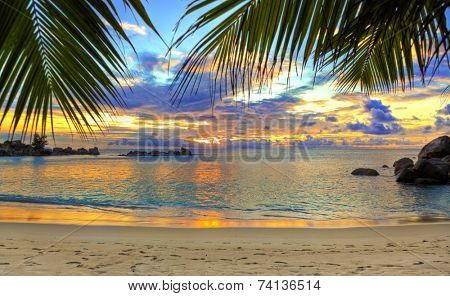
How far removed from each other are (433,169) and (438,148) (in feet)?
16.7

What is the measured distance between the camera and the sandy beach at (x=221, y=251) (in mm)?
5348

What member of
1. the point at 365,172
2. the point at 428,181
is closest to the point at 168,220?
the point at 428,181

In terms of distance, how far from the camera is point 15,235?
Result: 8.02m

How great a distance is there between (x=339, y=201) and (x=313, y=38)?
1745cm

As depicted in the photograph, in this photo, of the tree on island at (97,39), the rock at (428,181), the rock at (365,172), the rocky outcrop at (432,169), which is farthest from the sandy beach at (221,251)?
the rock at (365,172)

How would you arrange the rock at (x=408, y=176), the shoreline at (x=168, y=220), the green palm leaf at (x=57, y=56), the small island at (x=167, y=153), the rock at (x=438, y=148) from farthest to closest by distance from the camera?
the small island at (x=167, y=153) < the rock at (x=438, y=148) < the rock at (x=408, y=176) < the shoreline at (x=168, y=220) < the green palm leaf at (x=57, y=56)

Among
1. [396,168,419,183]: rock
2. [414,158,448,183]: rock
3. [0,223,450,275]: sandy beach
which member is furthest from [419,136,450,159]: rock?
[0,223,450,275]: sandy beach

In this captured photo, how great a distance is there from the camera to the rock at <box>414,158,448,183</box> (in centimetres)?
2195

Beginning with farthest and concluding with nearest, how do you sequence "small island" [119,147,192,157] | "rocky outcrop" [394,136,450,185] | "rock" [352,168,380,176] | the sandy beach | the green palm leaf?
"small island" [119,147,192,157] → "rock" [352,168,380,176] → "rocky outcrop" [394,136,450,185] → the sandy beach → the green palm leaf

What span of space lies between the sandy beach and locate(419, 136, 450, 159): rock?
763 inches

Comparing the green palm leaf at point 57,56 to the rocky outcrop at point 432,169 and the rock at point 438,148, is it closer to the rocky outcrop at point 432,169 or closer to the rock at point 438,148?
the rocky outcrop at point 432,169

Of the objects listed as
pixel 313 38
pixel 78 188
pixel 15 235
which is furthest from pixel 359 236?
pixel 78 188

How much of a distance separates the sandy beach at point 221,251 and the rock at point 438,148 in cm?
1938

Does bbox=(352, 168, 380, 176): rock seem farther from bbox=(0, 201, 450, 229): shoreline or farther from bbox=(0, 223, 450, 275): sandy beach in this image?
bbox=(0, 223, 450, 275): sandy beach
